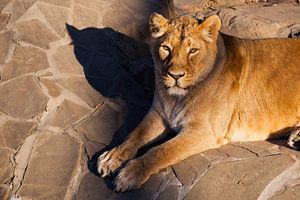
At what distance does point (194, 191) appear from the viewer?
4.26 m

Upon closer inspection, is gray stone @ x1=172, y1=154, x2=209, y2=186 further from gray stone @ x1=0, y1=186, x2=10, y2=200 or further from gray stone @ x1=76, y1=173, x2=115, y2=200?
gray stone @ x1=0, y1=186, x2=10, y2=200

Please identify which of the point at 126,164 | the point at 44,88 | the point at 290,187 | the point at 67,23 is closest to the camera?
the point at 290,187

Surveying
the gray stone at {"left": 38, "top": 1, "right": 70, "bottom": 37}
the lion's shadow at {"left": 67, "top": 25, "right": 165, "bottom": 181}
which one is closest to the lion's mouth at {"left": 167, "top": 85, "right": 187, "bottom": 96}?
the lion's shadow at {"left": 67, "top": 25, "right": 165, "bottom": 181}

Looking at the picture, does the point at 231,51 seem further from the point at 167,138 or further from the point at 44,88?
the point at 44,88

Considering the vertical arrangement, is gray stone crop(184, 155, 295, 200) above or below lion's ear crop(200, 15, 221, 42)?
below

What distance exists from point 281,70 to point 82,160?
1.99 meters

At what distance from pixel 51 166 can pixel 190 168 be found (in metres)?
1.28

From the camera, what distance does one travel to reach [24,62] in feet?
19.9

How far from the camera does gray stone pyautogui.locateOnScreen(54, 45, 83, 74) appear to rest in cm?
609

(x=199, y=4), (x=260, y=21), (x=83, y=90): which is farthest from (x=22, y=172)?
(x=199, y=4)

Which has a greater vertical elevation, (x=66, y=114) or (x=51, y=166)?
(x=66, y=114)

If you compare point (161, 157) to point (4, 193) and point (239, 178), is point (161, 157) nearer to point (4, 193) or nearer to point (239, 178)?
point (239, 178)

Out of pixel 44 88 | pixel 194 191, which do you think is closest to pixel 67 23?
pixel 44 88

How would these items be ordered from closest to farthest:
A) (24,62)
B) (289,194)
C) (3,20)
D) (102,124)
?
(289,194)
(102,124)
(24,62)
(3,20)
